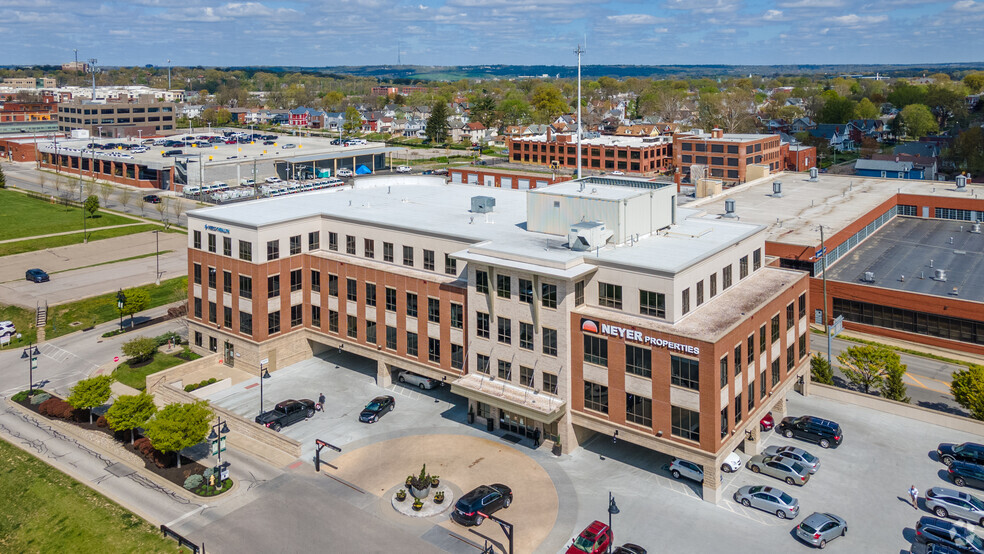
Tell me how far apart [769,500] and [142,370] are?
173 ft

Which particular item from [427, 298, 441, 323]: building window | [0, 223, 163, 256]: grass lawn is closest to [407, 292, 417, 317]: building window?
[427, 298, 441, 323]: building window

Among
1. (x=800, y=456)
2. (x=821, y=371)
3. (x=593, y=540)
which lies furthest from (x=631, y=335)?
(x=821, y=371)

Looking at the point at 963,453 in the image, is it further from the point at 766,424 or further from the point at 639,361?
the point at 639,361

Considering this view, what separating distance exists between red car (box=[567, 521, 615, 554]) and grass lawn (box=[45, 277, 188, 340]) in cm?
6092

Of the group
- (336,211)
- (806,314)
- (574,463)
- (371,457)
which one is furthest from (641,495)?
(336,211)

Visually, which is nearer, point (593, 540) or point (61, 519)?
point (593, 540)

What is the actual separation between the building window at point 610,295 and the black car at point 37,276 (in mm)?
75177

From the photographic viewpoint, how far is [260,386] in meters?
59.8

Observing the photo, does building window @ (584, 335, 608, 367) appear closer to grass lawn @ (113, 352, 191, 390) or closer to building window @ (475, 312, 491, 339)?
building window @ (475, 312, 491, 339)

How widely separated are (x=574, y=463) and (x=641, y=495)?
214 inches

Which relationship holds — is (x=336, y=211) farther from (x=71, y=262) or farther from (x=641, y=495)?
(x=71, y=262)

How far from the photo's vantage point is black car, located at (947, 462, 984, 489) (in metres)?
44.7

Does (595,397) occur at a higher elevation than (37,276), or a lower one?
lower

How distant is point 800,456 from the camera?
154 ft
